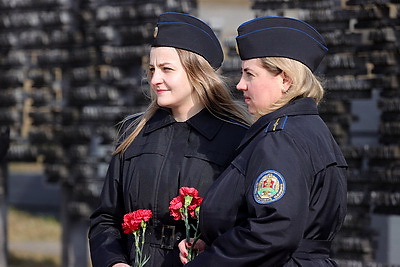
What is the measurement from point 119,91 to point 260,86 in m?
4.43

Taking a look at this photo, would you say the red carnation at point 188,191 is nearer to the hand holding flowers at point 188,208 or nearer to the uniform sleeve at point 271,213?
the hand holding flowers at point 188,208

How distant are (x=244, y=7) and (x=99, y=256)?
464 inches

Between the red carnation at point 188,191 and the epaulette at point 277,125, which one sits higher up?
the epaulette at point 277,125

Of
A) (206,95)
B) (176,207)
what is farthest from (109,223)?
(206,95)

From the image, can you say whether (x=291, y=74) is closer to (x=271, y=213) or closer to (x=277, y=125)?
(x=277, y=125)

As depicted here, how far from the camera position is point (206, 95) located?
12.0 ft

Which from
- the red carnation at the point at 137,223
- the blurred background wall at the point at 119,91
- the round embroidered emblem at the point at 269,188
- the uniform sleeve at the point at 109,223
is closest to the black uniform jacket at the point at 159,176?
the uniform sleeve at the point at 109,223

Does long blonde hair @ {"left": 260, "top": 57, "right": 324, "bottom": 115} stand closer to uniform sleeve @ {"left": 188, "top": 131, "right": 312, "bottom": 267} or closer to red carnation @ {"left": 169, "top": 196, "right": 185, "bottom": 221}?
uniform sleeve @ {"left": 188, "top": 131, "right": 312, "bottom": 267}

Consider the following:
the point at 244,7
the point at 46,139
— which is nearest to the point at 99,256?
the point at 46,139

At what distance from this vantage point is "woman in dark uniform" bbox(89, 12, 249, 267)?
3.50 metres

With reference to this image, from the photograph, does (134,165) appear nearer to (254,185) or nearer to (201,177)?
(201,177)

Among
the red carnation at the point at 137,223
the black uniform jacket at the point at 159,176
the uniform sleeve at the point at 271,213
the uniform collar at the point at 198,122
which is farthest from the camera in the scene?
the uniform collar at the point at 198,122

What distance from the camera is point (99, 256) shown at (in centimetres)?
355

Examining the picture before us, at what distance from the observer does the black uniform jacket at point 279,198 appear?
111 inches
